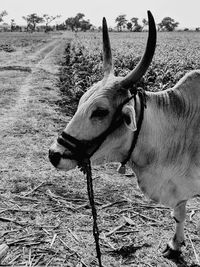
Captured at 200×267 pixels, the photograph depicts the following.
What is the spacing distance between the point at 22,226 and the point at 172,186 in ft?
7.08

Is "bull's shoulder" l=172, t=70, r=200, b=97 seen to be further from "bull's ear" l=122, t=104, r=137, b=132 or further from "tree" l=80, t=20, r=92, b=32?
"tree" l=80, t=20, r=92, b=32

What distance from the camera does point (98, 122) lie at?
9.49ft

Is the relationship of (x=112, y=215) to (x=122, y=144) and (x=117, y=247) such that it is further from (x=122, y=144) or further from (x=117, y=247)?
(x=122, y=144)

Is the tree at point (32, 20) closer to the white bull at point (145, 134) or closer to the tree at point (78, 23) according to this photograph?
the tree at point (78, 23)

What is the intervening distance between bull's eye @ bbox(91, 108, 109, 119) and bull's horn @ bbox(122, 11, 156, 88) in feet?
0.86

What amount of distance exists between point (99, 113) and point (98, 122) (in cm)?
8

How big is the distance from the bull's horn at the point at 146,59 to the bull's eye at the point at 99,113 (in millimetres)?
263

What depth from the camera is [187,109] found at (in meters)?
3.38

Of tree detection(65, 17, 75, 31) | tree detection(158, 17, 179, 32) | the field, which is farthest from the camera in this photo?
tree detection(65, 17, 75, 31)

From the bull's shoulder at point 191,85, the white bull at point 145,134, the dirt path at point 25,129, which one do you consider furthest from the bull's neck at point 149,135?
the dirt path at point 25,129

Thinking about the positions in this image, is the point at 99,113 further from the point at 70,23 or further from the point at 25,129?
the point at 70,23

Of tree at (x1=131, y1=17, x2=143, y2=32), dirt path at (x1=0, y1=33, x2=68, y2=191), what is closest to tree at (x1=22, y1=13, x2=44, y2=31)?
tree at (x1=131, y1=17, x2=143, y2=32)

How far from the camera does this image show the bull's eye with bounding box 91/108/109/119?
2.86 meters

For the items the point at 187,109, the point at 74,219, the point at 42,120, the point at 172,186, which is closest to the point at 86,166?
the point at 172,186
